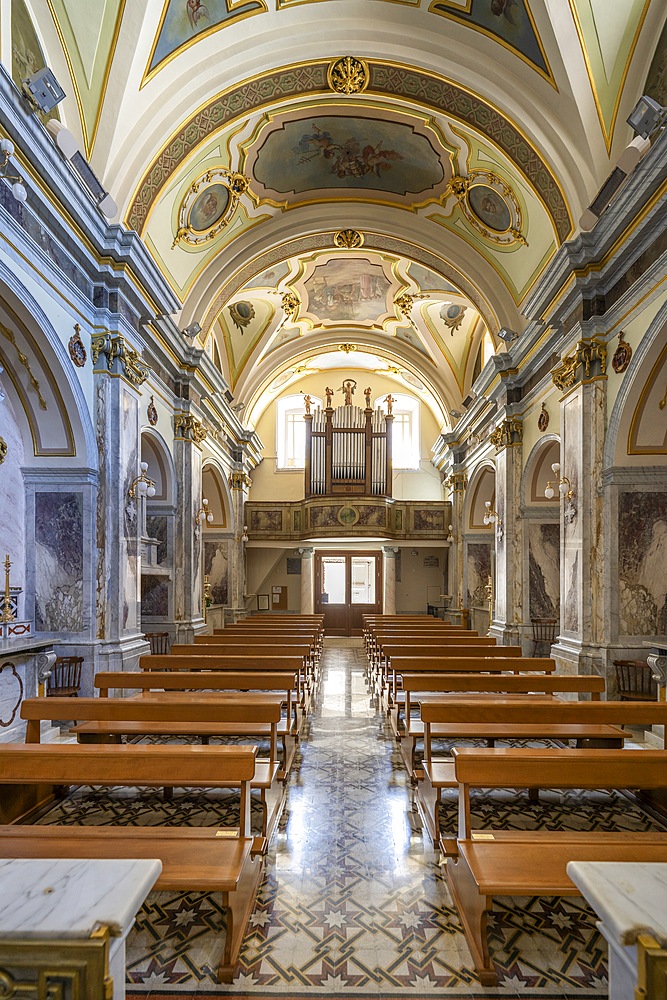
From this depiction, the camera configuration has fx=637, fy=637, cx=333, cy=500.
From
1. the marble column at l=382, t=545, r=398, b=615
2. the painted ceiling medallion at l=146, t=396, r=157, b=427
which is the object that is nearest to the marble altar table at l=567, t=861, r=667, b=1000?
the painted ceiling medallion at l=146, t=396, r=157, b=427

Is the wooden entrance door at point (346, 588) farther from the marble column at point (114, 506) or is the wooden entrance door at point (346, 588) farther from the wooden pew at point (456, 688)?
the wooden pew at point (456, 688)

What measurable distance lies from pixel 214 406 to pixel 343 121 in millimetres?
6399

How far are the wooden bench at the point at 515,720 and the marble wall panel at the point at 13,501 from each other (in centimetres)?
485

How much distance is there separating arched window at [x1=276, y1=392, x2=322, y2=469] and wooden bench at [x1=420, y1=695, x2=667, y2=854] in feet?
59.0

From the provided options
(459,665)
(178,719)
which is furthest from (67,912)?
(459,665)

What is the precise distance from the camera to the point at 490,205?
10430 mm

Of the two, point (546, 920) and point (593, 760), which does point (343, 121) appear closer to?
point (593, 760)

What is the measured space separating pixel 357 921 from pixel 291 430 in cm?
2010

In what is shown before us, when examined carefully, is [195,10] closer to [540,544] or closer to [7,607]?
[7,607]

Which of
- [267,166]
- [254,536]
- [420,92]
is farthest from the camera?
[254,536]

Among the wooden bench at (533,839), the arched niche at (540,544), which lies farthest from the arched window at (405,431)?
the wooden bench at (533,839)

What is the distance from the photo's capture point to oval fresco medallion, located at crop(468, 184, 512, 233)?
33.4 feet

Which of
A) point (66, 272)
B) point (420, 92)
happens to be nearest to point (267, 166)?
point (420, 92)

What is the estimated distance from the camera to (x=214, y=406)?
46.2 feet
